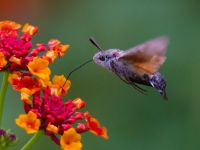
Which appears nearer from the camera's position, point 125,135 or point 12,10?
point 125,135

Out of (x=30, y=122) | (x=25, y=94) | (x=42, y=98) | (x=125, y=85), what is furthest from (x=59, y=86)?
(x=125, y=85)

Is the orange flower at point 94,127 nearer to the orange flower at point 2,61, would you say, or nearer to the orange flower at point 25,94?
the orange flower at point 25,94

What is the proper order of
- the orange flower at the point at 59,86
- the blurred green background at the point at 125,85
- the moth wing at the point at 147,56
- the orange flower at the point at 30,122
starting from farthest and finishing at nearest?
1. the blurred green background at the point at 125,85
2. the orange flower at the point at 59,86
3. the moth wing at the point at 147,56
4. the orange flower at the point at 30,122

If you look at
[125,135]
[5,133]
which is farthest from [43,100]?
[125,135]

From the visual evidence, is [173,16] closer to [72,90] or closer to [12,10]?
[72,90]

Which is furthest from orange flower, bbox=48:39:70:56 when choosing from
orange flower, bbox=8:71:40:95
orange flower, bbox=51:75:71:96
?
orange flower, bbox=8:71:40:95

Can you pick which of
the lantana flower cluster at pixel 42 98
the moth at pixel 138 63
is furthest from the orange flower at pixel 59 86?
the moth at pixel 138 63
